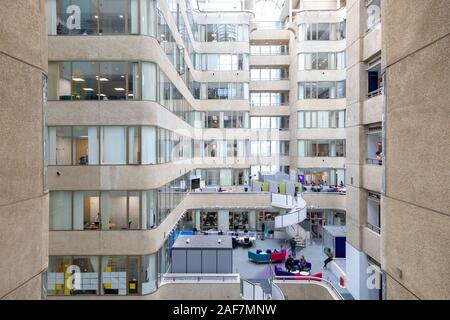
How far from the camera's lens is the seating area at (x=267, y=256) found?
1125 inches

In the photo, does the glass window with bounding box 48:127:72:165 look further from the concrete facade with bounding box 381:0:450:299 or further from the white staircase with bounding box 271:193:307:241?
the white staircase with bounding box 271:193:307:241

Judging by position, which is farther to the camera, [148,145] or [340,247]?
[340,247]

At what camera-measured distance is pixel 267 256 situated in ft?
94.2

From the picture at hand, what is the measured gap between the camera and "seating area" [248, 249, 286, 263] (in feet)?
93.8

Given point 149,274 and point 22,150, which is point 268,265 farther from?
point 22,150

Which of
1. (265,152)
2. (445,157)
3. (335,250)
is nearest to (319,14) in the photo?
(265,152)

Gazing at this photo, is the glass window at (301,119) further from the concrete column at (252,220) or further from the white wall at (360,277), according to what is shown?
the white wall at (360,277)

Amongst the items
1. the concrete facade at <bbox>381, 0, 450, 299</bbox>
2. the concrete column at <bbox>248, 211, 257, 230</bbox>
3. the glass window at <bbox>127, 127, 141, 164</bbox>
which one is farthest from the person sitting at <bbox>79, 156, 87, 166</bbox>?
the concrete column at <bbox>248, 211, 257, 230</bbox>

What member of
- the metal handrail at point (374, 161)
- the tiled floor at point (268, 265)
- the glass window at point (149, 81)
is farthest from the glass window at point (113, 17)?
the tiled floor at point (268, 265)

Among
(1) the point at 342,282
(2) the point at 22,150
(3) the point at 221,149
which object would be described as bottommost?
(1) the point at 342,282

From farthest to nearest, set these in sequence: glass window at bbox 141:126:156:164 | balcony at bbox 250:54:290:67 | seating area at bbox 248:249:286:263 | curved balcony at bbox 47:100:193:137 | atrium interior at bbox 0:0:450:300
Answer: balcony at bbox 250:54:290:67 < seating area at bbox 248:249:286:263 < glass window at bbox 141:126:156:164 < curved balcony at bbox 47:100:193:137 < atrium interior at bbox 0:0:450:300

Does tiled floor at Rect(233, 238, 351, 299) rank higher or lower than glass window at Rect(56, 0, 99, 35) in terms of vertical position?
lower

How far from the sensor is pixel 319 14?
4253 centimetres

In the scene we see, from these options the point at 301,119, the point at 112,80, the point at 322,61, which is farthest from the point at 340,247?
the point at 322,61
